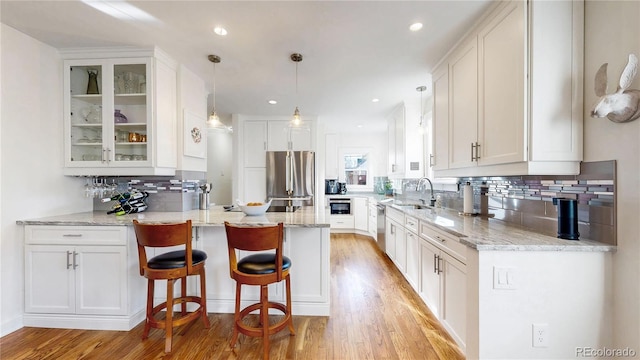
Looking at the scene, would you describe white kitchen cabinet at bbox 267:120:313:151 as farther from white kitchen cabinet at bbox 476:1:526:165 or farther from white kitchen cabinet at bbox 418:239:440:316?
white kitchen cabinet at bbox 476:1:526:165

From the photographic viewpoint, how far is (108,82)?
248cm

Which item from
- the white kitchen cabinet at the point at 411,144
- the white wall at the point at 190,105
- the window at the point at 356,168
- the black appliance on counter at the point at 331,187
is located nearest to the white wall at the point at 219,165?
the black appliance on counter at the point at 331,187

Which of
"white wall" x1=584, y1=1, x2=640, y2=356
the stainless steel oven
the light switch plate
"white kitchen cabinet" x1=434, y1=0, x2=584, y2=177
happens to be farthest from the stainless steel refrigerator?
"white wall" x1=584, y1=1, x2=640, y2=356

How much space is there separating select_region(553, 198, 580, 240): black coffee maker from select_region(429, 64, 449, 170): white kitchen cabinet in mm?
1036

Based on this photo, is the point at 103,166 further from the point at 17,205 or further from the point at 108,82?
the point at 108,82

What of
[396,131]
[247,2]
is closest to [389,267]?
[396,131]

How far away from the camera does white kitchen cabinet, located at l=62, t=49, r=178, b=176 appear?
248cm

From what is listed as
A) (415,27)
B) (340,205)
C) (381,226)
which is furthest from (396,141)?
(415,27)

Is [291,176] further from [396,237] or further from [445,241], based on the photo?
[445,241]

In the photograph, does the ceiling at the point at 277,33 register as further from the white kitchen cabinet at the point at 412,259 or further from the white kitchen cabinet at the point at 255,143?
the white kitchen cabinet at the point at 412,259

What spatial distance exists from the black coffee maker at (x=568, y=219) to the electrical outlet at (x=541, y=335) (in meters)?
0.56

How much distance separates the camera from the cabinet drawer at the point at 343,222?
591 centimetres

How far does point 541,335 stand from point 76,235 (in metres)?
3.47

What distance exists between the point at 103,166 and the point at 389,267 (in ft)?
11.9
